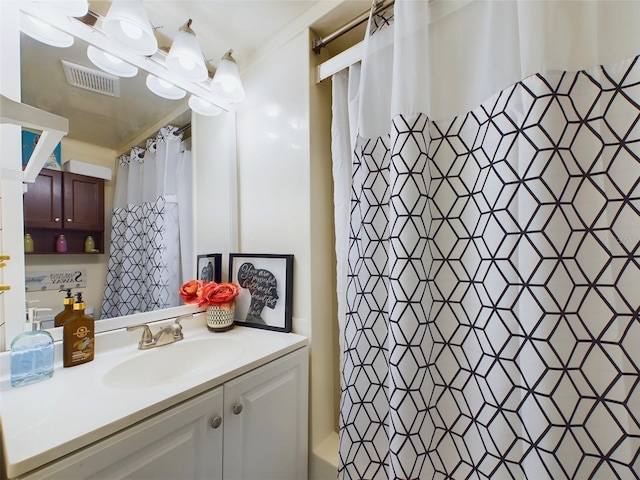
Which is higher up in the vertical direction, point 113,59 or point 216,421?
point 113,59

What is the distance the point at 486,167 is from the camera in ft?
2.48

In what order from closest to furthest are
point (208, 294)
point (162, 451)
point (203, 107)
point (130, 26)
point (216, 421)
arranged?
point (162, 451)
point (216, 421)
point (130, 26)
point (208, 294)
point (203, 107)

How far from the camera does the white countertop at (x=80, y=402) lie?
513 millimetres

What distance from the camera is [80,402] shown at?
646 millimetres

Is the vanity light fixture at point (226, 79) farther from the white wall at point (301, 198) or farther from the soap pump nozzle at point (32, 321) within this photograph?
the soap pump nozzle at point (32, 321)

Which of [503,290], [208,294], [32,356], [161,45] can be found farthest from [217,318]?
[161,45]

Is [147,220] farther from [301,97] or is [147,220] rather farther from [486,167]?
[486,167]

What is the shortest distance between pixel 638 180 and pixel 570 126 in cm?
17

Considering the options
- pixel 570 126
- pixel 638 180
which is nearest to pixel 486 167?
pixel 570 126

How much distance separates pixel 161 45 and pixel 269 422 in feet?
5.65

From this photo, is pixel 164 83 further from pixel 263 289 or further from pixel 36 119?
pixel 263 289

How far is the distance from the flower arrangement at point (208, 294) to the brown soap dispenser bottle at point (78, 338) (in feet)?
1.16

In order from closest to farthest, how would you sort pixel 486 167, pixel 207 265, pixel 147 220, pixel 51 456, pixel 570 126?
pixel 51 456
pixel 570 126
pixel 486 167
pixel 147 220
pixel 207 265

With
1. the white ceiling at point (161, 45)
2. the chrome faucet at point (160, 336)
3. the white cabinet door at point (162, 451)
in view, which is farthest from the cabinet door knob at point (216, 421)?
the white ceiling at point (161, 45)
